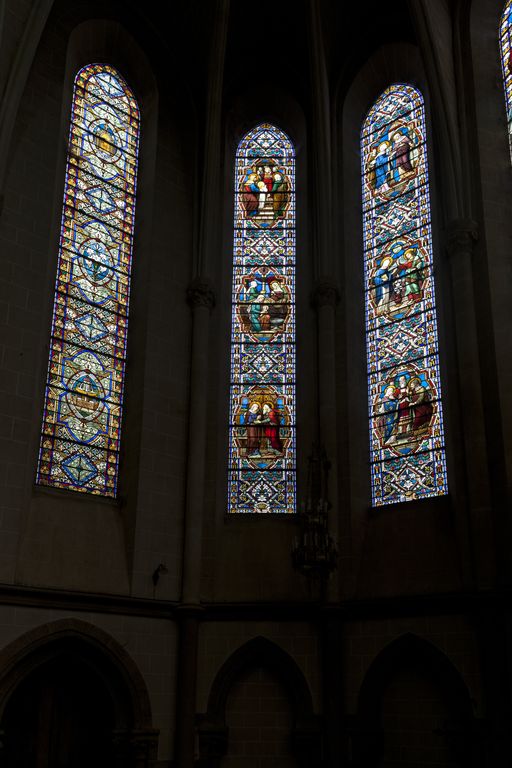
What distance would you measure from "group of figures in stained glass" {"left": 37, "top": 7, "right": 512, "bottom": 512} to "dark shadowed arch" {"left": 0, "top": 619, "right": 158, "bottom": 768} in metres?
2.06

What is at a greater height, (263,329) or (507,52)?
(507,52)

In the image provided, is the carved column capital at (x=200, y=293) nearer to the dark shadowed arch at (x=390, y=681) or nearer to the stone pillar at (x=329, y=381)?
the stone pillar at (x=329, y=381)

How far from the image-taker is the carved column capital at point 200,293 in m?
14.4

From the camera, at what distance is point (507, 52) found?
560 inches

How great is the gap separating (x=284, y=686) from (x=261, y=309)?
5.84 meters

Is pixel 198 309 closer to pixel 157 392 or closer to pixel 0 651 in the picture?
pixel 157 392

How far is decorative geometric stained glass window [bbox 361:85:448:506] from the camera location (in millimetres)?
13156

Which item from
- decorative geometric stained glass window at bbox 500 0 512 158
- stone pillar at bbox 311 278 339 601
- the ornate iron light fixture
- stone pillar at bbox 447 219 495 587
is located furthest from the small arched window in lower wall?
decorative geometric stained glass window at bbox 500 0 512 158

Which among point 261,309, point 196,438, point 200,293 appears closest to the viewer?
point 196,438

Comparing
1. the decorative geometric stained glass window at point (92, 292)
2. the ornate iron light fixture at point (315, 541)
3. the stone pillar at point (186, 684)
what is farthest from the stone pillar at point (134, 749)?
the decorative geometric stained glass window at point (92, 292)

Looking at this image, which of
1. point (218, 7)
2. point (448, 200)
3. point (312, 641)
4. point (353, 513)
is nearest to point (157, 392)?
point (353, 513)

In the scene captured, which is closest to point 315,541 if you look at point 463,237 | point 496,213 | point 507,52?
point 463,237

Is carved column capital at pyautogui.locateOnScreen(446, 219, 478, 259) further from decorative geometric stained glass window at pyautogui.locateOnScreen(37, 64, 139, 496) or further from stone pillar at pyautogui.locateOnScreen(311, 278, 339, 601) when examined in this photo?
decorative geometric stained glass window at pyautogui.locateOnScreen(37, 64, 139, 496)

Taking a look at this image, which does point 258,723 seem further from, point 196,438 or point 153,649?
point 196,438
